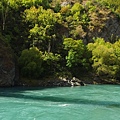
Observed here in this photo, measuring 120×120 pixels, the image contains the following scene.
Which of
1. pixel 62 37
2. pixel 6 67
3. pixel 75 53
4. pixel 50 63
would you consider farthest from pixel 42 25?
pixel 6 67

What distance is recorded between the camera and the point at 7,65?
8419 cm

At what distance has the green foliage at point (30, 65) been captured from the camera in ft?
295

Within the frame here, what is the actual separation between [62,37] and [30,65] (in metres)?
31.3

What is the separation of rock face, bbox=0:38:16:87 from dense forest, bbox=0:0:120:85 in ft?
16.7

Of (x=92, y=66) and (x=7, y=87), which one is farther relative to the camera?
(x=92, y=66)

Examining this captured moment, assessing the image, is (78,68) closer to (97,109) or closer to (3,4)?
(3,4)

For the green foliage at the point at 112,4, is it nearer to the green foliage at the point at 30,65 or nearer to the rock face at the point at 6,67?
the green foliage at the point at 30,65

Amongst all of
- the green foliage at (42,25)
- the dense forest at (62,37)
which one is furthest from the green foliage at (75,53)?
the green foliage at (42,25)

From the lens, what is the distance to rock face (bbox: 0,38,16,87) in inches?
3206

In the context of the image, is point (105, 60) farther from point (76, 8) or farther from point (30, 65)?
point (76, 8)

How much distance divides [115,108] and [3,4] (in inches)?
3118

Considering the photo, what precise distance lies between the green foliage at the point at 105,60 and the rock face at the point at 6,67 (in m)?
30.4

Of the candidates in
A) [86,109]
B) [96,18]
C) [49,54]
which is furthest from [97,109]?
[96,18]

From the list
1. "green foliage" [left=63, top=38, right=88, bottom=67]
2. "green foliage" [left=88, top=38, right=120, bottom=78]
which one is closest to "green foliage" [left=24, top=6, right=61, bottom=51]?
A: "green foliage" [left=63, top=38, right=88, bottom=67]
